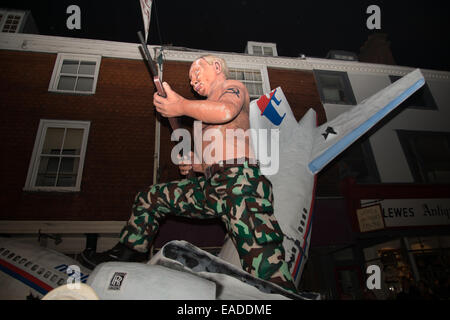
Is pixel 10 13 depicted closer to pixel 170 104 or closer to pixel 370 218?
pixel 170 104

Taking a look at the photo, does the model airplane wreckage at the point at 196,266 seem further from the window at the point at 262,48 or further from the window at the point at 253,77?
the window at the point at 262,48

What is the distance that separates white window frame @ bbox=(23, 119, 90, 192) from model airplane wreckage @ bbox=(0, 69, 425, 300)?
17.4 feet

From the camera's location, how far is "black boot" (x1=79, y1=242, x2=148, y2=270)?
1.66m

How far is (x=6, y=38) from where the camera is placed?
7.32 metres

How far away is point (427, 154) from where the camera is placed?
887cm

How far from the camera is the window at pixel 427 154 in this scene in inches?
333

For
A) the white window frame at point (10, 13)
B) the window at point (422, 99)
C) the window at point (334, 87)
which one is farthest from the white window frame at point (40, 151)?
the window at point (422, 99)

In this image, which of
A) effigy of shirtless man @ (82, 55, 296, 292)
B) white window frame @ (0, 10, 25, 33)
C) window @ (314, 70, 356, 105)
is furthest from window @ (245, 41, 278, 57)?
effigy of shirtless man @ (82, 55, 296, 292)

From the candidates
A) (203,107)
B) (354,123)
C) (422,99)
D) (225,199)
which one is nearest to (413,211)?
(422,99)

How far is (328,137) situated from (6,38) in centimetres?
970

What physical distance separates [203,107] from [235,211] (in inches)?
31.7

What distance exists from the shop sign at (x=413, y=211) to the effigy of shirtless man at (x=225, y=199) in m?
6.59
